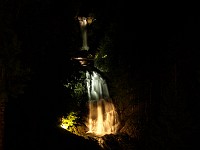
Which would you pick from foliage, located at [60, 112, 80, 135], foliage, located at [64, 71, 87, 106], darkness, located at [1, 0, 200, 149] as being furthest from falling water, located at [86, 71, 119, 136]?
darkness, located at [1, 0, 200, 149]

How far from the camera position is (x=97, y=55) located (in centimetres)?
1744

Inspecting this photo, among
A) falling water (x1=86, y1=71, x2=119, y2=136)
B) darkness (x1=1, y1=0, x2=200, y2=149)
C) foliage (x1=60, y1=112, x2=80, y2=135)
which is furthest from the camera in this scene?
falling water (x1=86, y1=71, x2=119, y2=136)

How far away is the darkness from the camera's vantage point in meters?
8.78

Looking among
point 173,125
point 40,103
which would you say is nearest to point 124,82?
point 173,125

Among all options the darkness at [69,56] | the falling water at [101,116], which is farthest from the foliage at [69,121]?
Result: the falling water at [101,116]

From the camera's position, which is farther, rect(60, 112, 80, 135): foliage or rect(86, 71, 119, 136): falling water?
rect(86, 71, 119, 136): falling water

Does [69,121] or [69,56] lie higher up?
[69,56]

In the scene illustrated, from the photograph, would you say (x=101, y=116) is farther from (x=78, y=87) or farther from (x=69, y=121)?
(x=69, y=121)

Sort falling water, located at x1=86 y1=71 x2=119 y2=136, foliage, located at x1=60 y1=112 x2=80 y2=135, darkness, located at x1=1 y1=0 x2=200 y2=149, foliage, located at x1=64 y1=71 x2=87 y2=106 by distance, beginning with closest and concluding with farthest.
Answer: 1. darkness, located at x1=1 y1=0 x2=200 y2=149
2. foliage, located at x1=64 y1=71 x2=87 y2=106
3. foliage, located at x1=60 y1=112 x2=80 y2=135
4. falling water, located at x1=86 y1=71 x2=119 y2=136

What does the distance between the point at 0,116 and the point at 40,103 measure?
425 cm

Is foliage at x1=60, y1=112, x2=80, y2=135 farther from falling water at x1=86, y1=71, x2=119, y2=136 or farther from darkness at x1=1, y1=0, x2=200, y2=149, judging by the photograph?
falling water at x1=86, y1=71, x2=119, y2=136

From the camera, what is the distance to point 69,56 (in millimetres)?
11781

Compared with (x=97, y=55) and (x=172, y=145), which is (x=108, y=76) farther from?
(x=172, y=145)

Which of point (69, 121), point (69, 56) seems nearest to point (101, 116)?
point (69, 121)
